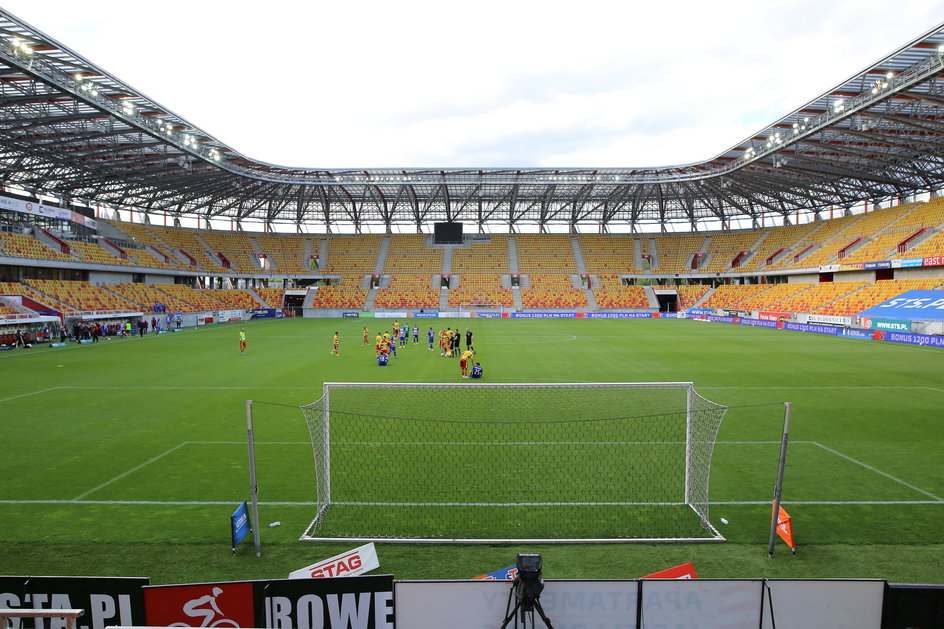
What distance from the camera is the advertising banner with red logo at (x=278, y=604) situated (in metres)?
4.38

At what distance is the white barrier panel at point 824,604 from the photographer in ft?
14.2

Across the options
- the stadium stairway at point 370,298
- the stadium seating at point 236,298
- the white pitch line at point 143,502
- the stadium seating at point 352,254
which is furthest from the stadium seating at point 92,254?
the white pitch line at point 143,502

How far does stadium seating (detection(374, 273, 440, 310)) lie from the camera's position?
63.0 metres

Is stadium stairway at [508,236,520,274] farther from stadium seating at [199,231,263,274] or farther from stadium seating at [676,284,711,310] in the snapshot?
stadium seating at [199,231,263,274]

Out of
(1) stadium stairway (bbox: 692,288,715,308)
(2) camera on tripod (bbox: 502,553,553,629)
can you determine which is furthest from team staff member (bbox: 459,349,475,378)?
(1) stadium stairway (bbox: 692,288,715,308)

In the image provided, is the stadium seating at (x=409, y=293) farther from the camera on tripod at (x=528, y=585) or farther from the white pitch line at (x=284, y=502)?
the camera on tripod at (x=528, y=585)

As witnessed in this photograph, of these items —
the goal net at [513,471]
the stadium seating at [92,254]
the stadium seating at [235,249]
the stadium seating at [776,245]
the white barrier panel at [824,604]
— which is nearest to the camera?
the white barrier panel at [824,604]

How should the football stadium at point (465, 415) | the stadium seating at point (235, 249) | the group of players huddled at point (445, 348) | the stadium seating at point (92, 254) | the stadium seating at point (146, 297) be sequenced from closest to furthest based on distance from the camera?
the football stadium at point (465, 415), the group of players huddled at point (445, 348), the stadium seating at point (92, 254), the stadium seating at point (146, 297), the stadium seating at point (235, 249)

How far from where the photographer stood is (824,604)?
14.4 feet

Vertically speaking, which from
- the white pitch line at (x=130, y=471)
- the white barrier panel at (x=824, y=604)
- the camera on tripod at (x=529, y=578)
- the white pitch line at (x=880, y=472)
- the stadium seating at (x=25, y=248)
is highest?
the stadium seating at (x=25, y=248)

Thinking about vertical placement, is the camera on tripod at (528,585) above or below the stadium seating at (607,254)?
below

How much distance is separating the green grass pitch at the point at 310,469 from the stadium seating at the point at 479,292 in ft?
134

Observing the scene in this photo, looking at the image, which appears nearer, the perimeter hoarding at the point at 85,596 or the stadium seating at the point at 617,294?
the perimeter hoarding at the point at 85,596

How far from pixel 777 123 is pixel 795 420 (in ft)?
111
